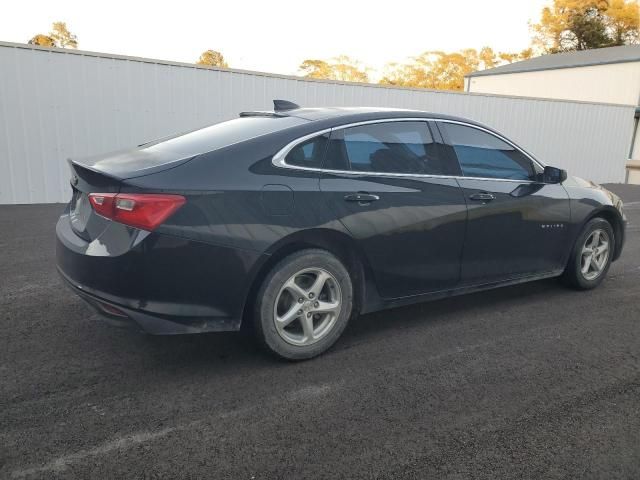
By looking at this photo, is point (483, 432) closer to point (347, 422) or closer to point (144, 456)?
point (347, 422)

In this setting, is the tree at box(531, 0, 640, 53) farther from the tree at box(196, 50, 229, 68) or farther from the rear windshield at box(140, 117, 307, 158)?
the rear windshield at box(140, 117, 307, 158)

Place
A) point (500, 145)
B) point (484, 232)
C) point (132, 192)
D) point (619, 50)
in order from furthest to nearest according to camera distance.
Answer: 1. point (619, 50)
2. point (500, 145)
3. point (484, 232)
4. point (132, 192)

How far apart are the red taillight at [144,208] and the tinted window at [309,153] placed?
0.77 metres

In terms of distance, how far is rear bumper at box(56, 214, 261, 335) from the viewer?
2.91 meters

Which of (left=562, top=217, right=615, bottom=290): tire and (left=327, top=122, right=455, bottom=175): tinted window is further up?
(left=327, top=122, right=455, bottom=175): tinted window

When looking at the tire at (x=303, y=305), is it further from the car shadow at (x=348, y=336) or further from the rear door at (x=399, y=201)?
the rear door at (x=399, y=201)

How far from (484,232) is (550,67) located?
3426 cm

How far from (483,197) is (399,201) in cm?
83

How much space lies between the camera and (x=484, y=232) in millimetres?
4180

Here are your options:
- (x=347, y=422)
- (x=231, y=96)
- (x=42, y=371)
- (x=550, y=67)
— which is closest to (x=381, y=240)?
(x=347, y=422)

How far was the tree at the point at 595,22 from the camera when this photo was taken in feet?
170

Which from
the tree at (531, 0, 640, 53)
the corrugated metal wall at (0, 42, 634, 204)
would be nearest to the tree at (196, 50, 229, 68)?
the tree at (531, 0, 640, 53)

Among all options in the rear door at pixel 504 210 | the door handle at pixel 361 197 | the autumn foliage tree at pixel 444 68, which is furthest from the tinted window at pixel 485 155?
the autumn foliage tree at pixel 444 68

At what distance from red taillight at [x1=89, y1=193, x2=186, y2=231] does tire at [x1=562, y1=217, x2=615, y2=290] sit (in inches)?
147
